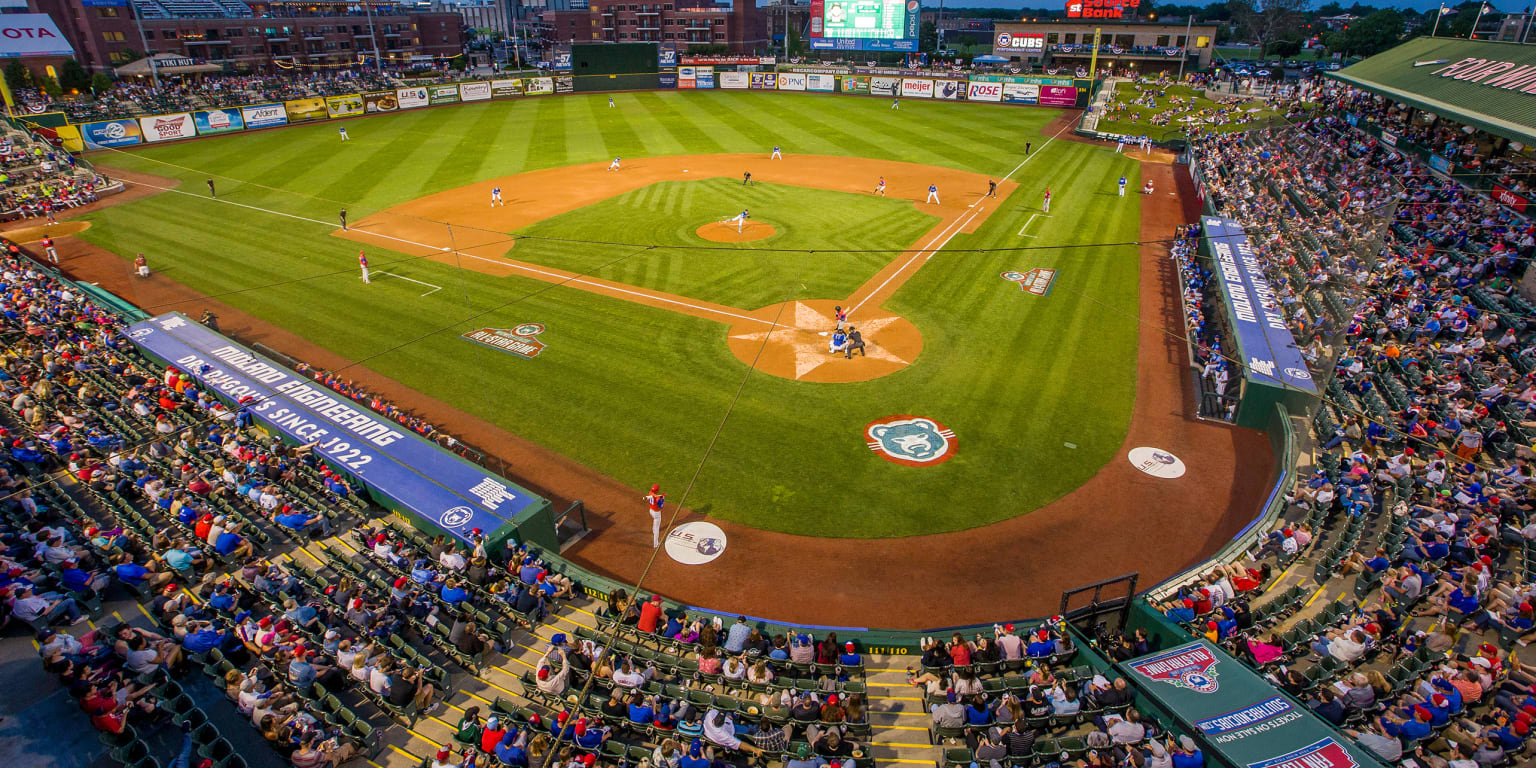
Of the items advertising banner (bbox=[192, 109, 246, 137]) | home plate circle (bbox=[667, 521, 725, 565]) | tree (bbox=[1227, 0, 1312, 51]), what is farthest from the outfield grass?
tree (bbox=[1227, 0, 1312, 51])

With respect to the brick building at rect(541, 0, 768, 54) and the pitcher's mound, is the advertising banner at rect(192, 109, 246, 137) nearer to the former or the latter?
the pitcher's mound

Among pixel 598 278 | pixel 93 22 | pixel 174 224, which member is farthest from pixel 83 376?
pixel 93 22

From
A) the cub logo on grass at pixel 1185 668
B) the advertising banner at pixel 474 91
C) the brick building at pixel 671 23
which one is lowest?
the cub logo on grass at pixel 1185 668

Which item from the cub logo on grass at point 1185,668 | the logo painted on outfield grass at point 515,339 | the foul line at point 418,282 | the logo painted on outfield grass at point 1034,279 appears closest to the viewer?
the cub logo on grass at point 1185,668

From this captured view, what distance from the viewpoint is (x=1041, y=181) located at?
4822cm

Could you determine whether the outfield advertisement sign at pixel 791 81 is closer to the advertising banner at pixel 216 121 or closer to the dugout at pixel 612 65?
the dugout at pixel 612 65

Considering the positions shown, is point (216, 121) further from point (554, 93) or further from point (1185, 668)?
point (1185, 668)

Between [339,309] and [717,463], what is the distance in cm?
1898

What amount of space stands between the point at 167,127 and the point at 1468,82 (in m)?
82.7

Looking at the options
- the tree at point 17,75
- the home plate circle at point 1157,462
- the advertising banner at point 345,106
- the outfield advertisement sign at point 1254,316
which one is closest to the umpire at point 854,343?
the home plate circle at point 1157,462

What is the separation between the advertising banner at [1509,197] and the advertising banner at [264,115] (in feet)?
269

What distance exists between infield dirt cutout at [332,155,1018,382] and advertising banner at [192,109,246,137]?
103ft

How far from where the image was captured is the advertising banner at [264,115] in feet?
204

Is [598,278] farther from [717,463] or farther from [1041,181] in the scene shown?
[1041,181]
